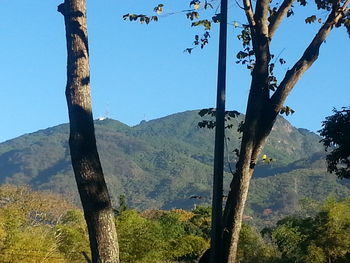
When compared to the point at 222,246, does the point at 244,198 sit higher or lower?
higher

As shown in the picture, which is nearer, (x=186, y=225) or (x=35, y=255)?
(x=35, y=255)

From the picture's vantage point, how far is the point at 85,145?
17.7 feet

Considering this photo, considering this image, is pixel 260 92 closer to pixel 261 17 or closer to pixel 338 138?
pixel 261 17

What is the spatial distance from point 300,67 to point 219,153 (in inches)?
50.4

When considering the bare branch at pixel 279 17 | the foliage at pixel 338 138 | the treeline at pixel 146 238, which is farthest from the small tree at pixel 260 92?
the treeline at pixel 146 238

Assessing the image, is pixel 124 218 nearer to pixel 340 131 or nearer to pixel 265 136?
pixel 340 131

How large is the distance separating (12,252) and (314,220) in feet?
83.6

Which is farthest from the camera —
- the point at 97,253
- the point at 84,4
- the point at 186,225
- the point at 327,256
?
the point at 186,225

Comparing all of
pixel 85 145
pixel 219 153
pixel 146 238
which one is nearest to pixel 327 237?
pixel 146 238

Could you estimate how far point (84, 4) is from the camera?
5832 millimetres

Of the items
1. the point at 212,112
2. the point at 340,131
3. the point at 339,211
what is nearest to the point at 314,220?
the point at 339,211

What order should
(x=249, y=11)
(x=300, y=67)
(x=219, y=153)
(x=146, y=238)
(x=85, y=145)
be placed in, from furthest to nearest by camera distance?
(x=146, y=238), (x=249, y=11), (x=300, y=67), (x=219, y=153), (x=85, y=145)

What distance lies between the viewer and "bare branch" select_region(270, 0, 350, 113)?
6.36 m

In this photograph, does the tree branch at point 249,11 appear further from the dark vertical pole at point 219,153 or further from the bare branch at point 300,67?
the bare branch at point 300,67
